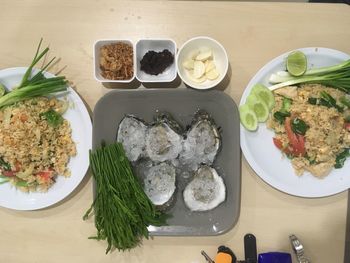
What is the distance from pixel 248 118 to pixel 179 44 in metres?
0.36

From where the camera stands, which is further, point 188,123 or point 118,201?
point 188,123

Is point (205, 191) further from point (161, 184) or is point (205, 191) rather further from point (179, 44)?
point (179, 44)

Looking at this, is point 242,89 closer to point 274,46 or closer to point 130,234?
point 274,46

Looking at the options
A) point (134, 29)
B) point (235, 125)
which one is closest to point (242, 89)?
point (235, 125)

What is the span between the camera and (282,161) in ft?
4.59

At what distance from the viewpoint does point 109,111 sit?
1.39m

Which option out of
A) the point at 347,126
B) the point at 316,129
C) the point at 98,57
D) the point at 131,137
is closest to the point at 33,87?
the point at 98,57

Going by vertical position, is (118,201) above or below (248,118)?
below

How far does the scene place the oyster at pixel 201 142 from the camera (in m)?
1.36

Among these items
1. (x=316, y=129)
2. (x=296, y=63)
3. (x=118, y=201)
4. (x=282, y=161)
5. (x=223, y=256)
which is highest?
(x=296, y=63)

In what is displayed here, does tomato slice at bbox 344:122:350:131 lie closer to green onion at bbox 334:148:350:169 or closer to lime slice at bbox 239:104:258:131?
green onion at bbox 334:148:350:169

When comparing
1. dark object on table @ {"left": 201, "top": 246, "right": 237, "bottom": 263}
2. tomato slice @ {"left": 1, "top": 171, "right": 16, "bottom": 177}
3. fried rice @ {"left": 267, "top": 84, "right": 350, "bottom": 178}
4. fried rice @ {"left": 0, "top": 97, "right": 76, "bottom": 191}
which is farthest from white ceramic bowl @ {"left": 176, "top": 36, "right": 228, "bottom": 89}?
tomato slice @ {"left": 1, "top": 171, "right": 16, "bottom": 177}

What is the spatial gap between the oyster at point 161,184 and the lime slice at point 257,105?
0.34 metres

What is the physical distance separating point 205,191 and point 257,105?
0.34 meters
